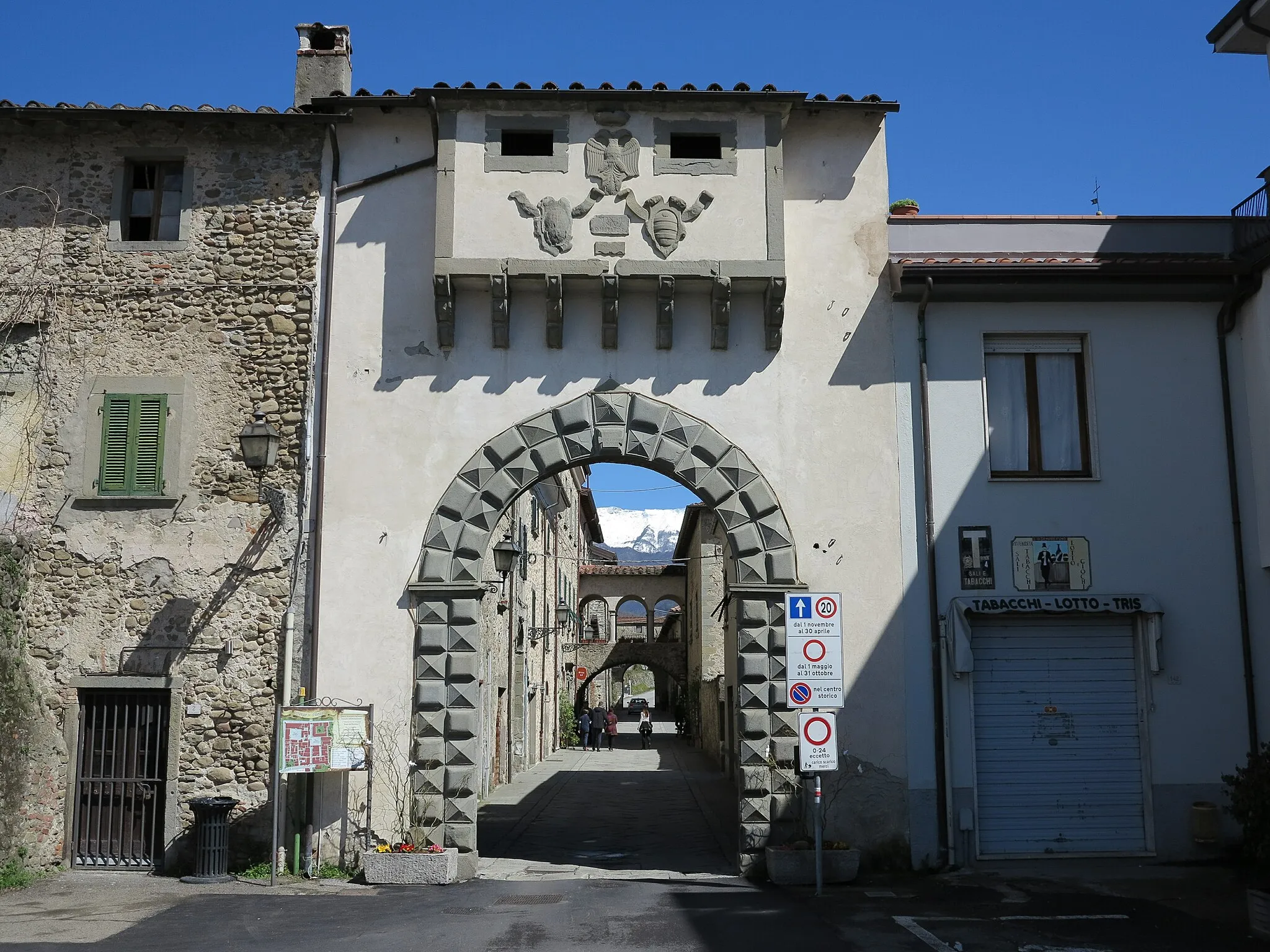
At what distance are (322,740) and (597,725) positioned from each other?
28.1m

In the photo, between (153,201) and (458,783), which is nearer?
(458,783)

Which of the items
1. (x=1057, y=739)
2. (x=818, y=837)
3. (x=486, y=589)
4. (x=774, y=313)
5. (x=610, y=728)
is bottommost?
(x=610, y=728)

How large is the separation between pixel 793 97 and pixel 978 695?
707 centimetres

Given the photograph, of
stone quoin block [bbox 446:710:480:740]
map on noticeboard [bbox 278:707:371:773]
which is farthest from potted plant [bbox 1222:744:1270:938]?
map on noticeboard [bbox 278:707:371:773]

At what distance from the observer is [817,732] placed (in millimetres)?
11727

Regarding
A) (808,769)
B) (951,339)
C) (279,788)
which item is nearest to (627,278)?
(951,339)

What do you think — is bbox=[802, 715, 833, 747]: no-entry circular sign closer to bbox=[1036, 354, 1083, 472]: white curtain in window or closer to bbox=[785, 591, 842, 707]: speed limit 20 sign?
bbox=[785, 591, 842, 707]: speed limit 20 sign

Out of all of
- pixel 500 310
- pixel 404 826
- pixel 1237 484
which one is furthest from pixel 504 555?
pixel 1237 484

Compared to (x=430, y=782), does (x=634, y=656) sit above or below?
above

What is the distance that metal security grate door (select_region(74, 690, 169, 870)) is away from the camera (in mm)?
13016

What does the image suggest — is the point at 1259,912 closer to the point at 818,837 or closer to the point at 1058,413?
the point at 818,837

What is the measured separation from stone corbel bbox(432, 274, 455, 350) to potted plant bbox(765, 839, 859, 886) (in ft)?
21.9

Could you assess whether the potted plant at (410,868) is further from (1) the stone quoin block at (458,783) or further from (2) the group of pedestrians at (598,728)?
(2) the group of pedestrians at (598,728)

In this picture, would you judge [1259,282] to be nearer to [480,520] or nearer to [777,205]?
[777,205]
